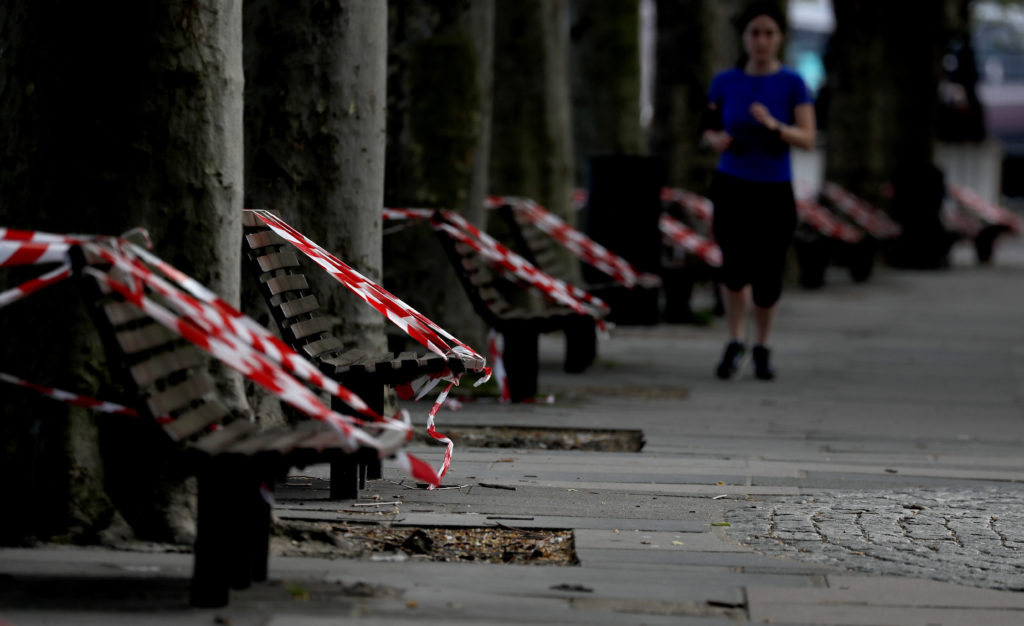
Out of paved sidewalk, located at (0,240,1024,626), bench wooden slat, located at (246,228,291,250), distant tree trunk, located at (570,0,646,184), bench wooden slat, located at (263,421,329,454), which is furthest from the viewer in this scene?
distant tree trunk, located at (570,0,646,184)

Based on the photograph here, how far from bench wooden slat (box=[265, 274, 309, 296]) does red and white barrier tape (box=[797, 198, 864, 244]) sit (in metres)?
16.1

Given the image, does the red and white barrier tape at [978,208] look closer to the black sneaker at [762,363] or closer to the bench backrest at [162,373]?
the black sneaker at [762,363]

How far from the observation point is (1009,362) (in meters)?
12.7

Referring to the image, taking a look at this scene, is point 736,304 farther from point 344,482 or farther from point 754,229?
point 344,482

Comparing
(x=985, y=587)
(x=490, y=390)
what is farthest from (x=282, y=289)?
(x=490, y=390)

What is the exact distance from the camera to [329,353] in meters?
6.41

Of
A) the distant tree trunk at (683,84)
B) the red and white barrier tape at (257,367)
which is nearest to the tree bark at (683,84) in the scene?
the distant tree trunk at (683,84)

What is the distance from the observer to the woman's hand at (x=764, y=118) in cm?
982

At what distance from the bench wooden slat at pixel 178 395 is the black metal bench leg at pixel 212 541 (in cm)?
27

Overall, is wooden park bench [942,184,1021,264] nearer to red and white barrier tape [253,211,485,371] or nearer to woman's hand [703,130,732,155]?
woman's hand [703,130,732,155]

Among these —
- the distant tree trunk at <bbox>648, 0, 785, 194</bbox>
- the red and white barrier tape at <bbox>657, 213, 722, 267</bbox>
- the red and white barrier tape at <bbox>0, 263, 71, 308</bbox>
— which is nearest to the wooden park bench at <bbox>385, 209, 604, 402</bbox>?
the red and white barrier tape at <bbox>0, 263, 71, 308</bbox>

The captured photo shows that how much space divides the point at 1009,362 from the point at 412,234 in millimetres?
5160

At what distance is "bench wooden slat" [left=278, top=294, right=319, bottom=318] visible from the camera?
20.4 feet

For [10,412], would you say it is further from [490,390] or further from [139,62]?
[490,390]
